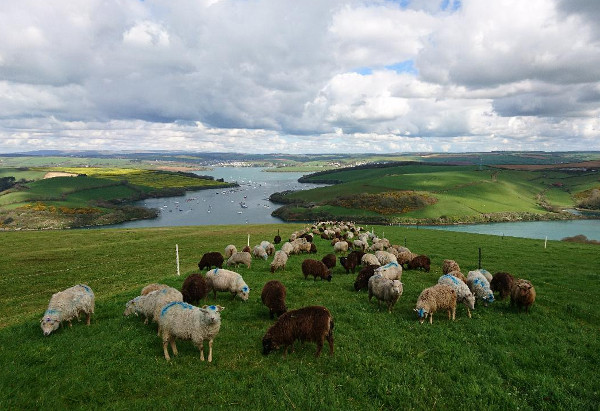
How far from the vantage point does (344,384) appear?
7805mm

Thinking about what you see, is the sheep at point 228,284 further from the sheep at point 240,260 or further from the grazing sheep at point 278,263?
the sheep at point 240,260

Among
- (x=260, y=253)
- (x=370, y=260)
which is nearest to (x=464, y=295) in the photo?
(x=370, y=260)

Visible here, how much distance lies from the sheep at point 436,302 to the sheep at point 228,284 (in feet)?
25.4

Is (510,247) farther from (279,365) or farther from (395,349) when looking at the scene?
(279,365)

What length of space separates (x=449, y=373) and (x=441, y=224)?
305ft

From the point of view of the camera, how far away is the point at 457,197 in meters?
114

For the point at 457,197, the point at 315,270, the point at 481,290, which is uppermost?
the point at 481,290

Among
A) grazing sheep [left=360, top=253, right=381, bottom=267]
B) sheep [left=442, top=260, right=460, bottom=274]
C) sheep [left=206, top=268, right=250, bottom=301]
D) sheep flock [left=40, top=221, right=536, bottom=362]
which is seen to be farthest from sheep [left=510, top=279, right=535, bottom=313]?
sheep [left=206, top=268, right=250, bottom=301]

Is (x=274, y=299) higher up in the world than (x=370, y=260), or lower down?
higher up

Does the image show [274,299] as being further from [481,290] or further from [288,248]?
[288,248]

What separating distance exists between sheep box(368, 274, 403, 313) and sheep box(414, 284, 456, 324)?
0.98 m

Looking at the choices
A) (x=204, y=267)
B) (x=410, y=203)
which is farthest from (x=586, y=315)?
(x=410, y=203)

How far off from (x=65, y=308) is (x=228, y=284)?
6.32 meters

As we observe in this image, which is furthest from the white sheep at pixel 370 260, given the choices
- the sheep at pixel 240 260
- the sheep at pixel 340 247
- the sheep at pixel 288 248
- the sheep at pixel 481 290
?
the sheep at pixel 240 260
